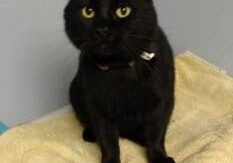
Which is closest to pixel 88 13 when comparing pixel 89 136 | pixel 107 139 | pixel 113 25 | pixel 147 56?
pixel 113 25

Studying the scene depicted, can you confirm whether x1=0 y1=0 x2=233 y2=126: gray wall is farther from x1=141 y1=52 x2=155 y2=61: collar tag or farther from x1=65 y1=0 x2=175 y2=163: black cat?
x1=141 y1=52 x2=155 y2=61: collar tag

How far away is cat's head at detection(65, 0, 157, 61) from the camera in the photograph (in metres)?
0.98

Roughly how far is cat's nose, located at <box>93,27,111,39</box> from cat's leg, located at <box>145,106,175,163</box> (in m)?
0.30

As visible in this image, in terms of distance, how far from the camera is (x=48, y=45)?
1.52 meters

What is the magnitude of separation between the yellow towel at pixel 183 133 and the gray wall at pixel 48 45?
0.27ft

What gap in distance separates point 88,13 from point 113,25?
78 millimetres

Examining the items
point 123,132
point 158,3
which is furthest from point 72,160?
point 158,3

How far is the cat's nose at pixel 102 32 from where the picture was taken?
3.16 ft

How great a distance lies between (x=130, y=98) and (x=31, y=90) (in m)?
0.54

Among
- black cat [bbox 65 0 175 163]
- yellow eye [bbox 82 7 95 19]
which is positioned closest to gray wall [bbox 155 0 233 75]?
black cat [bbox 65 0 175 163]

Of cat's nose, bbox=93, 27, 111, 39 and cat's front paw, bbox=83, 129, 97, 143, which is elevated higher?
cat's nose, bbox=93, 27, 111, 39

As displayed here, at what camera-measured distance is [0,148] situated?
4.14 feet

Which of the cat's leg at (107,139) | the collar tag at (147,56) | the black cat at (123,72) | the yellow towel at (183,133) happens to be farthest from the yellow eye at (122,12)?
the yellow towel at (183,133)

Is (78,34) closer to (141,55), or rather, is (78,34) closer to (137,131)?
(141,55)
